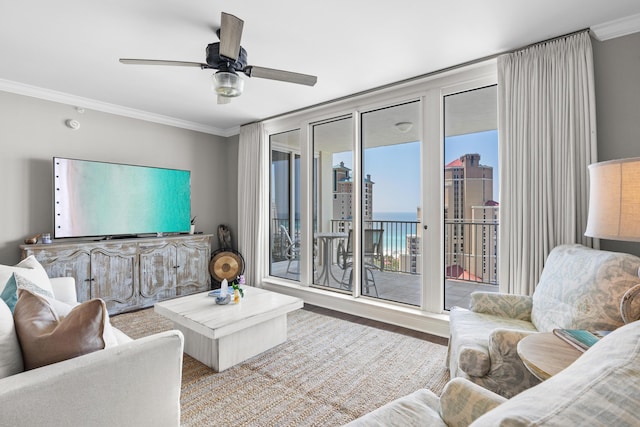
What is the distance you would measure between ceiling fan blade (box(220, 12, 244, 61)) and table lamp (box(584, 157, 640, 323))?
2043mm

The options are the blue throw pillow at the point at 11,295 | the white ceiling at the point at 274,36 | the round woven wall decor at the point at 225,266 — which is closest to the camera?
the blue throw pillow at the point at 11,295

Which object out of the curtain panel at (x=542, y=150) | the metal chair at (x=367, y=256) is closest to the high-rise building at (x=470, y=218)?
the curtain panel at (x=542, y=150)

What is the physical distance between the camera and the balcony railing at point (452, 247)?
14.2 feet

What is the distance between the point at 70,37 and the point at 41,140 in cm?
172

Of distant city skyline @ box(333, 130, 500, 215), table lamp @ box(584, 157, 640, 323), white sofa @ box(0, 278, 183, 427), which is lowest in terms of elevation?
white sofa @ box(0, 278, 183, 427)

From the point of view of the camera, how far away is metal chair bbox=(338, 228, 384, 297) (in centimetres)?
402

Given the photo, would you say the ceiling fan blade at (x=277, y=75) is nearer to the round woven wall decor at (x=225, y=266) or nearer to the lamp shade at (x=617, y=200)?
the lamp shade at (x=617, y=200)

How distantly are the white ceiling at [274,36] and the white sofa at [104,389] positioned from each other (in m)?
2.03

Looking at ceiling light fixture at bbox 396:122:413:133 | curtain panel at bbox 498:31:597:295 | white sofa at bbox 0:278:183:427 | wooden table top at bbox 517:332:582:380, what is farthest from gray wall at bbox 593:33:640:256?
white sofa at bbox 0:278:183:427

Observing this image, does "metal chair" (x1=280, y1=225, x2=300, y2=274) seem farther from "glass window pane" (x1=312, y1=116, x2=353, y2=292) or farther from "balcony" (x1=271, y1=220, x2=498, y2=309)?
"glass window pane" (x1=312, y1=116, x2=353, y2=292)

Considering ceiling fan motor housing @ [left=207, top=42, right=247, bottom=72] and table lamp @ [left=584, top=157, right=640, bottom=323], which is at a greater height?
ceiling fan motor housing @ [left=207, top=42, right=247, bottom=72]

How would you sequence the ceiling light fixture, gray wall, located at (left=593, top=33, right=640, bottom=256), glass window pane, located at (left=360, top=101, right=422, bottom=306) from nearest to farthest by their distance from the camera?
gray wall, located at (left=593, top=33, right=640, bottom=256), glass window pane, located at (left=360, top=101, right=422, bottom=306), the ceiling light fixture

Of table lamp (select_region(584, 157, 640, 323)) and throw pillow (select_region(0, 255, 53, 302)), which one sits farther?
throw pillow (select_region(0, 255, 53, 302))

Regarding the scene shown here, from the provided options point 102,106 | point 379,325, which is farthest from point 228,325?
point 102,106
